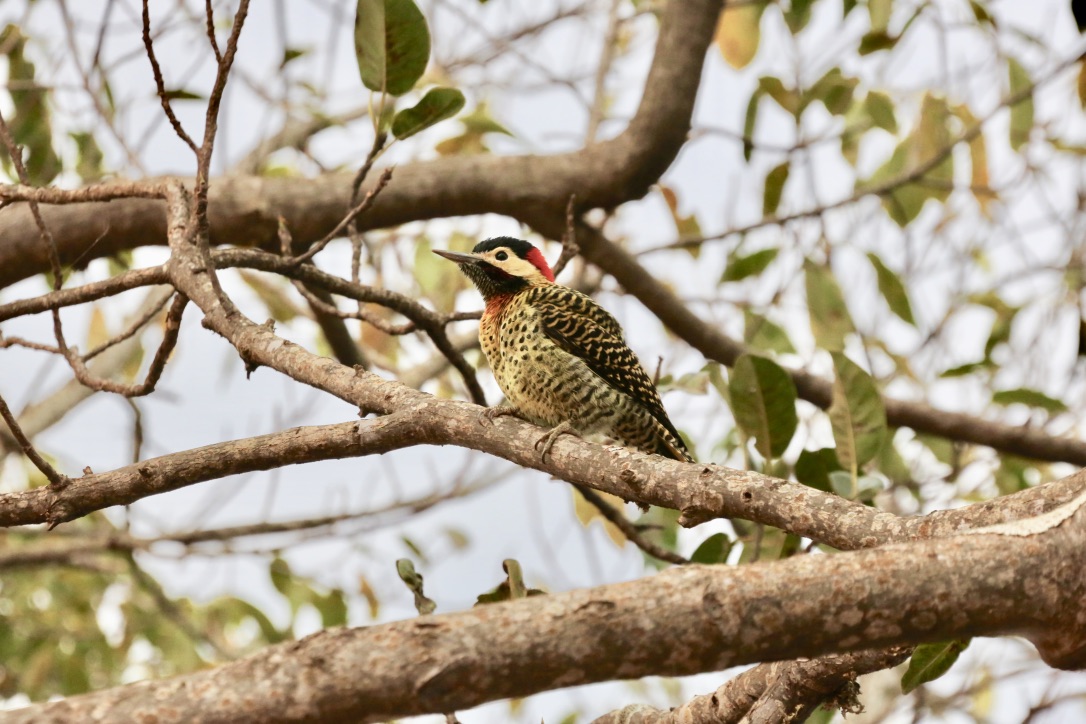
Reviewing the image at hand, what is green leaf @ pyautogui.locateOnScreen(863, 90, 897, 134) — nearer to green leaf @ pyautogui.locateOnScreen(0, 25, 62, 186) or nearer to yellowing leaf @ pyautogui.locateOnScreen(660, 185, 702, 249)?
yellowing leaf @ pyautogui.locateOnScreen(660, 185, 702, 249)

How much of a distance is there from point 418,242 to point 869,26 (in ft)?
7.78

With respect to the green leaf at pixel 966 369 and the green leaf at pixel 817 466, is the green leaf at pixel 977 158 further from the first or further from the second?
the green leaf at pixel 817 466

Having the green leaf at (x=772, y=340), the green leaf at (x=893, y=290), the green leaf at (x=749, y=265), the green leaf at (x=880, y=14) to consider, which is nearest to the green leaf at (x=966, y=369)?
the green leaf at (x=893, y=290)

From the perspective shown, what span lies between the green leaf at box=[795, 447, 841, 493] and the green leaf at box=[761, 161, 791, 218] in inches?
60.4

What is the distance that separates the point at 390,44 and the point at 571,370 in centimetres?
127

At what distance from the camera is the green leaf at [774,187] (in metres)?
4.46

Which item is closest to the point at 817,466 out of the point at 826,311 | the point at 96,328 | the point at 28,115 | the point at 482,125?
the point at 826,311

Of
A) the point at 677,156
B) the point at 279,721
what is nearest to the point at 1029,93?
the point at 677,156

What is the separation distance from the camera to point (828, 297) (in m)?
4.53

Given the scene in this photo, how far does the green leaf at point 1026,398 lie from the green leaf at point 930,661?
6.95ft

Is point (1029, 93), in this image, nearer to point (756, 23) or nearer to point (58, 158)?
point (756, 23)

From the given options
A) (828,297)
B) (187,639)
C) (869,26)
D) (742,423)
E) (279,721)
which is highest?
(869,26)

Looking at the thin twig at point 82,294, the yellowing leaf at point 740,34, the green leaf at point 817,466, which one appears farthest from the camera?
the yellowing leaf at point 740,34

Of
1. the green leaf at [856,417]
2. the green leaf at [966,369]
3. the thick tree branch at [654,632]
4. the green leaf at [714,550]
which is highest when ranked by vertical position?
the green leaf at [966,369]
